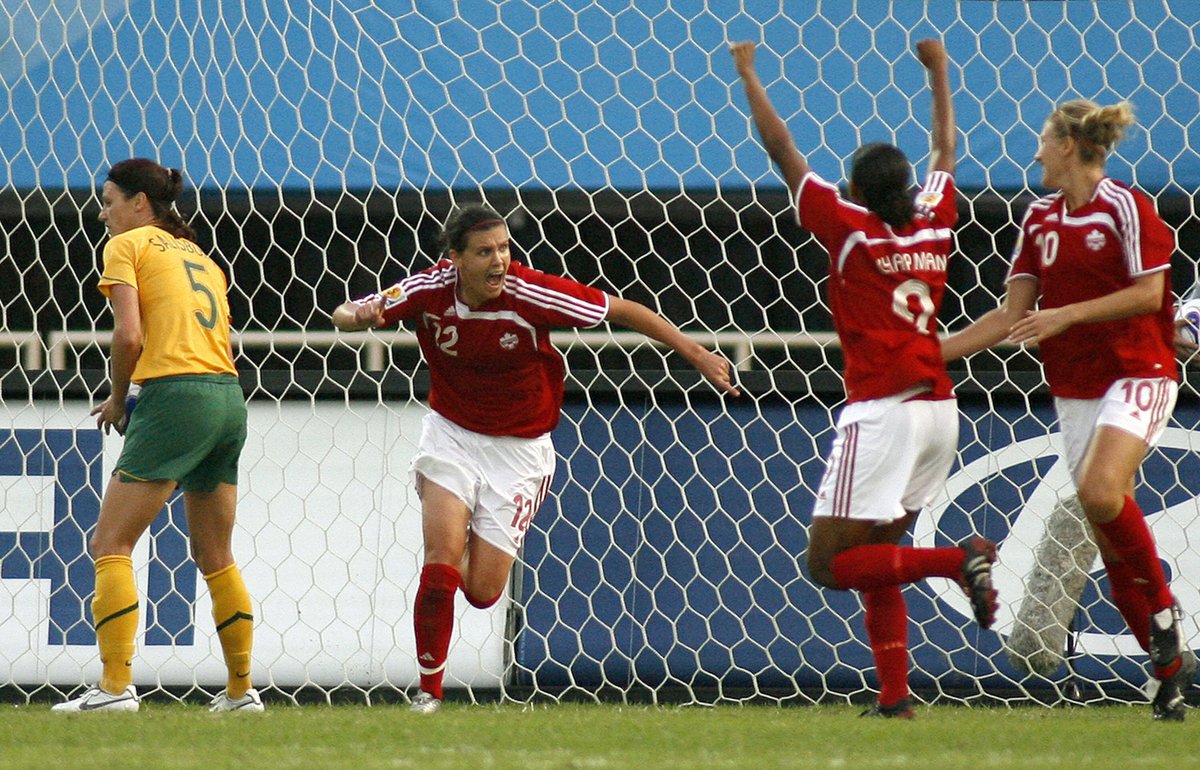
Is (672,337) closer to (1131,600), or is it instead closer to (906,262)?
(906,262)

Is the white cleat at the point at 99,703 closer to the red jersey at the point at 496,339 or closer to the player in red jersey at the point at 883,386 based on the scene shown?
the red jersey at the point at 496,339

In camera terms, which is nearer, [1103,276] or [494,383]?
[1103,276]

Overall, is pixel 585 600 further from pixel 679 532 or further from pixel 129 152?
pixel 129 152

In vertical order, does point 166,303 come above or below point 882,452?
above

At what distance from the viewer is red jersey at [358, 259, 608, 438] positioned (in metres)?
5.01

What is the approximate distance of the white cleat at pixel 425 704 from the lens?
484 centimetres

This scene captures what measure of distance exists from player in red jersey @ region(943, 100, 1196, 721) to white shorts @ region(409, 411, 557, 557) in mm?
1384

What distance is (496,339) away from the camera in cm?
503

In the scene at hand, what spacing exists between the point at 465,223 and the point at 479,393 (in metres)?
0.55

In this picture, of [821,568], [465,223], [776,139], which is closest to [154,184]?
[465,223]

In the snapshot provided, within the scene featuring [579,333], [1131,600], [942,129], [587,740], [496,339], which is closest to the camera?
[587,740]

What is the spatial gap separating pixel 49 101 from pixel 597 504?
8.87ft

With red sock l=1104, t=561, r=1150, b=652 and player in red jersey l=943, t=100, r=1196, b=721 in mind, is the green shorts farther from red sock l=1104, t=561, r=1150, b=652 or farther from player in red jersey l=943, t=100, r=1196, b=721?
red sock l=1104, t=561, r=1150, b=652

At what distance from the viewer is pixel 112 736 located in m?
3.99
